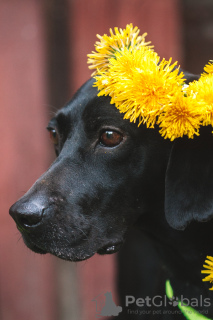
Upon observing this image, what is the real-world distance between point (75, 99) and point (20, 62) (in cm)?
173

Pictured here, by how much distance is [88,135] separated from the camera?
7.50 ft

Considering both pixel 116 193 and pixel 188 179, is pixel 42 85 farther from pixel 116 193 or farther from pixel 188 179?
pixel 188 179

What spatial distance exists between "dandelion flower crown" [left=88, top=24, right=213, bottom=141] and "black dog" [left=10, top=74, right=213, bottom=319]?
0.41ft

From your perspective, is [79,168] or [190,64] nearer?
[79,168]

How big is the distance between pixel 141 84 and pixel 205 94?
26cm

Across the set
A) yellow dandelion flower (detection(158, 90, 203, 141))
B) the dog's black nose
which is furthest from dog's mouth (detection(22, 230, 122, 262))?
yellow dandelion flower (detection(158, 90, 203, 141))

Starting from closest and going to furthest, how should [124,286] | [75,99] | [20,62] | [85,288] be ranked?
[75,99], [124,286], [20,62], [85,288]

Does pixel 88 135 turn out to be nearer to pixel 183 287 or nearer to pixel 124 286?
pixel 183 287

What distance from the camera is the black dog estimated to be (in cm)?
213

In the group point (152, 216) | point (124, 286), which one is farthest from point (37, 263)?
point (152, 216)

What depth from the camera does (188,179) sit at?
7.18 feet

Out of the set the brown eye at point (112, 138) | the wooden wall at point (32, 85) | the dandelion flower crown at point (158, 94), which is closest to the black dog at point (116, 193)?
the brown eye at point (112, 138)

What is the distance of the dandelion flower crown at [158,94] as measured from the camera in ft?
6.67

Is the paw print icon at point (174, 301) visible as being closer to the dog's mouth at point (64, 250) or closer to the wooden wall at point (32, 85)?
the dog's mouth at point (64, 250)
